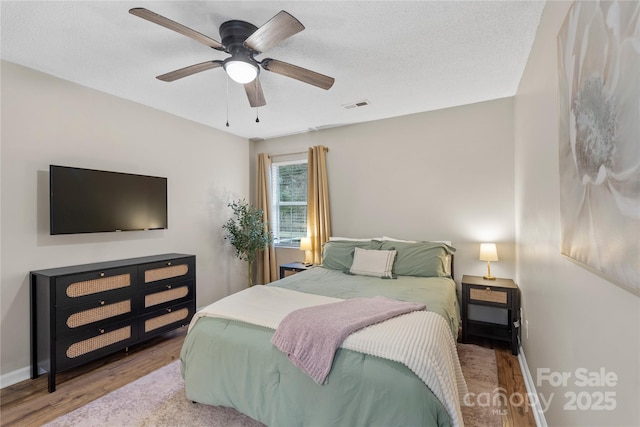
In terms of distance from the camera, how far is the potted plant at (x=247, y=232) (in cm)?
426

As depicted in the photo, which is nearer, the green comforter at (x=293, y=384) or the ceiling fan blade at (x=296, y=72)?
the green comforter at (x=293, y=384)

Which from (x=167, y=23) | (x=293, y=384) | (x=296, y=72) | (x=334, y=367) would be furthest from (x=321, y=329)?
(x=167, y=23)

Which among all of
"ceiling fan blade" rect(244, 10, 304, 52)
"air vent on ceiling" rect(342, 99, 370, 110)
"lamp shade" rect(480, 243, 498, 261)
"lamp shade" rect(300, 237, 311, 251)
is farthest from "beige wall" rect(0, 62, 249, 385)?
"lamp shade" rect(480, 243, 498, 261)

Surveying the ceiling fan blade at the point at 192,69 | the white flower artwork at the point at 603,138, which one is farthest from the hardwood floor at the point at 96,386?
the ceiling fan blade at the point at 192,69

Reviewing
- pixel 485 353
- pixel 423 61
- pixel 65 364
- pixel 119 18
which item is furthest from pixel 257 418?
pixel 423 61

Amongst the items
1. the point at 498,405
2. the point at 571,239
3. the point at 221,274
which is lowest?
the point at 498,405

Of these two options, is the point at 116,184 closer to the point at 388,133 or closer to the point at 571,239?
the point at 388,133

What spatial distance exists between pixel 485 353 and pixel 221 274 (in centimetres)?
344

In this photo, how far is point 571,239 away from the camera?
121cm

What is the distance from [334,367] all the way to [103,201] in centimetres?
277

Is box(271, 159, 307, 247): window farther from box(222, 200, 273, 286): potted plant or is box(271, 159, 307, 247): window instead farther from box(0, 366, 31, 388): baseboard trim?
box(0, 366, 31, 388): baseboard trim

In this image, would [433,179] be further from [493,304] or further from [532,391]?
[532,391]

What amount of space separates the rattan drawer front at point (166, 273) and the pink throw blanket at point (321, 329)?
1.93 m

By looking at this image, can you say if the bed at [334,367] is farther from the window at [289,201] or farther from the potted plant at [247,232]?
the window at [289,201]
